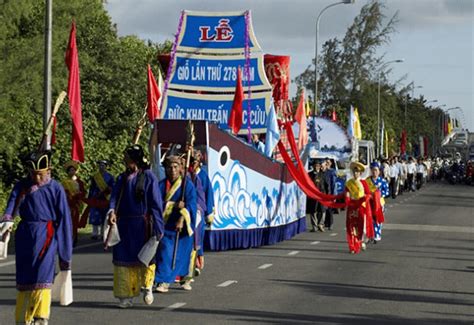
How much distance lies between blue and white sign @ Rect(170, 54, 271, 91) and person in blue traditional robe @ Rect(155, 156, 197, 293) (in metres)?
11.4

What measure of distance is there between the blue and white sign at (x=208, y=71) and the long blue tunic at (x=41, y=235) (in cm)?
1507

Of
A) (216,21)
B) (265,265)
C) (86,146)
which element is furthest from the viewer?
(86,146)

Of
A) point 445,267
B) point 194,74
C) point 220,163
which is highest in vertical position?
point 194,74

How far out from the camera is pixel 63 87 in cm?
4803

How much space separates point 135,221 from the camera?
1311 centimetres

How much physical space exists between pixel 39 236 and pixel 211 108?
1593cm

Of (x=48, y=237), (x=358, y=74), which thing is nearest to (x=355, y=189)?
(x=48, y=237)

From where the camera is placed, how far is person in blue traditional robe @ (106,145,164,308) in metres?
13.0

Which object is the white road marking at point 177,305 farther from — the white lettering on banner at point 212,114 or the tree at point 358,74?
the tree at point 358,74

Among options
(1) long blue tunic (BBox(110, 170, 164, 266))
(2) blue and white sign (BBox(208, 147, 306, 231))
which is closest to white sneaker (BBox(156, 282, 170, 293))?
(1) long blue tunic (BBox(110, 170, 164, 266))

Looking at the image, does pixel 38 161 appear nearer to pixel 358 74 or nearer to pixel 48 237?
pixel 48 237

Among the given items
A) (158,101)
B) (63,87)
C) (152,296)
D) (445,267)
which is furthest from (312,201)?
(63,87)

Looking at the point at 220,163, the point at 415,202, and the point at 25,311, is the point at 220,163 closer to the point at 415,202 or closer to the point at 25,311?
the point at 25,311

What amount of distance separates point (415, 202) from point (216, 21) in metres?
22.0
